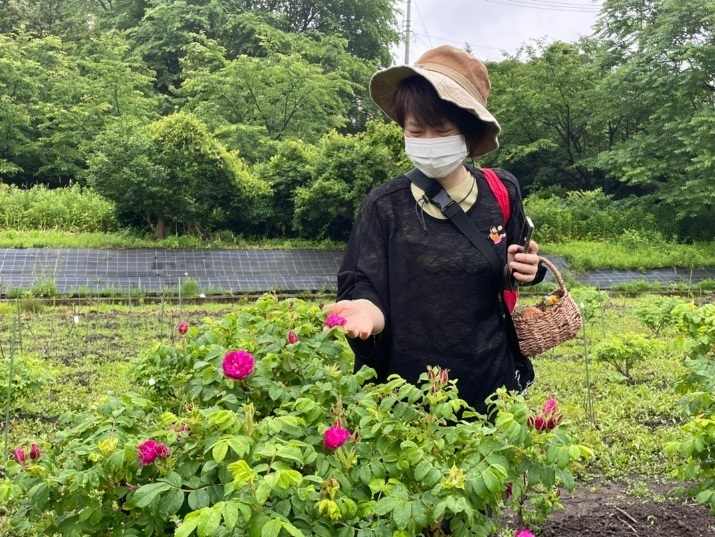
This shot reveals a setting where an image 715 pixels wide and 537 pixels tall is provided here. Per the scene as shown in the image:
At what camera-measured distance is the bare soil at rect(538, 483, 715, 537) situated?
2.88 metres

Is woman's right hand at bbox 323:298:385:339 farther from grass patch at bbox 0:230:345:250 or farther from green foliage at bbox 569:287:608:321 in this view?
grass patch at bbox 0:230:345:250

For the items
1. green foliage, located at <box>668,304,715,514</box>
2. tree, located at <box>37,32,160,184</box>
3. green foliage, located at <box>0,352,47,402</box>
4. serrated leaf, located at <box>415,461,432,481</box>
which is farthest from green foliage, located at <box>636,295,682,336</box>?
tree, located at <box>37,32,160,184</box>

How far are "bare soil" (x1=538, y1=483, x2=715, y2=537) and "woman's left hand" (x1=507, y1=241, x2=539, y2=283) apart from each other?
4.78 ft

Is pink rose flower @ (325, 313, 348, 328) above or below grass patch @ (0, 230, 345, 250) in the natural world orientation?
above

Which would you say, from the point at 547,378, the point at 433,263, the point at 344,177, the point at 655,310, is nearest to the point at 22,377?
the point at 433,263

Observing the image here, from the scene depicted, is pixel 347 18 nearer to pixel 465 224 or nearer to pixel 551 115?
pixel 551 115

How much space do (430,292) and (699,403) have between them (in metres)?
1.04

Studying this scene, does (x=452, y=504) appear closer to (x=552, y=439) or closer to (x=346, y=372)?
(x=552, y=439)

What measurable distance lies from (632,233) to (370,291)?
12768 millimetres

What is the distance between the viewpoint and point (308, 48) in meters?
19.2

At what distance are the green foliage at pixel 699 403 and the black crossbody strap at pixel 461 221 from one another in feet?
2.27

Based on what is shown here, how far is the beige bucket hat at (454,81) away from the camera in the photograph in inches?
73.5

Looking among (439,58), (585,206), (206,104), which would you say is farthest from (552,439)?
(206,104)

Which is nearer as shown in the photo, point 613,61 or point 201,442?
point 201,442
